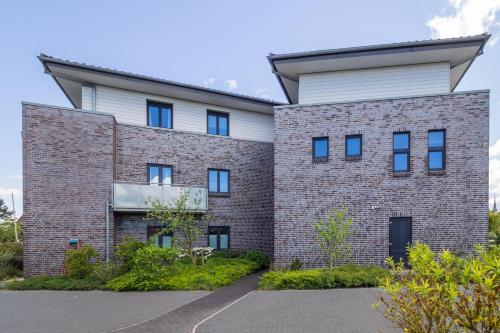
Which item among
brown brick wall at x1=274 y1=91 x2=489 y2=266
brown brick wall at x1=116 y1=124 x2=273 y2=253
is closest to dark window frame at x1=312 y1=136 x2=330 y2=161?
brown brick wall at x1=274 y1=91 x2=489 y2=266

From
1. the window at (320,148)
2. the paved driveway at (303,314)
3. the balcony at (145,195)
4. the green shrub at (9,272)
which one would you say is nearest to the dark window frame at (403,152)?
the window at (320,148)

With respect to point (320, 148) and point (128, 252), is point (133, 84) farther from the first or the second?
point (320, 148)

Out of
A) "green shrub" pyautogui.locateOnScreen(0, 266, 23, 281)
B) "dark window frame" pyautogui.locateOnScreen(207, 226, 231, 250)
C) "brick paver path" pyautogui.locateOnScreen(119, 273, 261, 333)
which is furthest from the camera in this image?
"dark window frame" pyautogui.locateOnScreen(207, 226, 231, 250)

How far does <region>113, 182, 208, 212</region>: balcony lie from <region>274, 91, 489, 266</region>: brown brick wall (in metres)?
4.18

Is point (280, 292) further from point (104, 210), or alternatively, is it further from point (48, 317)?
point (104, 210)

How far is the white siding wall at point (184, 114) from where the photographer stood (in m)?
14.5


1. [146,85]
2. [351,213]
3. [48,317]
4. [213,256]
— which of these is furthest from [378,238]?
[146,85]

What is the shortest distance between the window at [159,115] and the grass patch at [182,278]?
698cm

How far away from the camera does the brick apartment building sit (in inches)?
469

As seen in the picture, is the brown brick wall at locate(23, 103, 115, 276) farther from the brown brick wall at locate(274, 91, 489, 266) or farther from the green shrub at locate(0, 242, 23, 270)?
the brown brick wall at locate(274, 91, 489, 266)

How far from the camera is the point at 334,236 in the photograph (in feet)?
37.3

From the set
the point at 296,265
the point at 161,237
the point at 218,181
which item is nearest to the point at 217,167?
the point at 218,181

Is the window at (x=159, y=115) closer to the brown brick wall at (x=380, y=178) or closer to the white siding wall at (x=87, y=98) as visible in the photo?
the white siding wall at (x=87, y=98)

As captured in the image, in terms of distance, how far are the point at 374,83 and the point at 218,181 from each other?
9.01 metres
